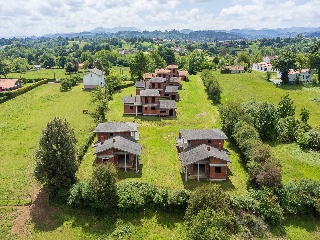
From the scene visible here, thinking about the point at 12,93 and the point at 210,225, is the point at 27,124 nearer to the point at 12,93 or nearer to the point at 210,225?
the point at 12,93

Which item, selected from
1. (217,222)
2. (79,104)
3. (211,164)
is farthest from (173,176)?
(79,104)

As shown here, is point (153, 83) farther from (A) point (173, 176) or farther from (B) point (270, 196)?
(B) point (270, 196)

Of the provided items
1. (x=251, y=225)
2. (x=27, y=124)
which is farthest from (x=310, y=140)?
(x=27, y=124)

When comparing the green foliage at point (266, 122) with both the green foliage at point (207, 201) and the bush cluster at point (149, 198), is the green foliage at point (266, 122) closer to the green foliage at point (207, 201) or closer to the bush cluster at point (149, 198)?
the green foliage at point (207, 201)

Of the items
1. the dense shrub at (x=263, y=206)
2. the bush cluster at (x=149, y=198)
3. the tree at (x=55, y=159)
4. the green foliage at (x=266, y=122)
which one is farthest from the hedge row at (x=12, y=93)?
the dense shrub at (x=263, y=206)

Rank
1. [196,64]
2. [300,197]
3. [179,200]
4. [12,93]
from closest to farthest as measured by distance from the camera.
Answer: [179,200] → [300,197] → [12,93] → [196,64]
